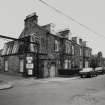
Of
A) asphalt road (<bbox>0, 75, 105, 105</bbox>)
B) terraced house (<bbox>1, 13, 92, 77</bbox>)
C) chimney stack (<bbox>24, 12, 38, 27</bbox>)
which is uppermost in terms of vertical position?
chimney stack (<bbox>24, 12, 38, 27</bbox>)

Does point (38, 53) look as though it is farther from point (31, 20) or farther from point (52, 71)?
point (31, 20)

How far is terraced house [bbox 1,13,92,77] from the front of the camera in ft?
76.8

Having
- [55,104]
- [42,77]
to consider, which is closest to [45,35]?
[42,77]

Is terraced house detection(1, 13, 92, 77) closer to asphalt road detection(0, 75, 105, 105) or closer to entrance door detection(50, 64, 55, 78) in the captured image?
entrance door detection(50, 64, 55, 78)

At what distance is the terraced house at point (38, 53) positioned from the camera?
23406 millimetres

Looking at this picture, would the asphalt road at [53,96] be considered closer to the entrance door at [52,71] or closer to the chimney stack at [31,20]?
the entrance door at [52,71]

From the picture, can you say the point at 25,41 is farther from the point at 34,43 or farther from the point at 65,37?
the point at 65,37

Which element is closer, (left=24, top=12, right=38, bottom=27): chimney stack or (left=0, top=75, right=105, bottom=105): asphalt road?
(left=0, top=75, right=105, bottom=105): asphalt road

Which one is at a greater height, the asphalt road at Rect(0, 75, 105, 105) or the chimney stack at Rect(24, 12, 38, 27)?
the chimney stack at Rect(24, 12, 38, 27)

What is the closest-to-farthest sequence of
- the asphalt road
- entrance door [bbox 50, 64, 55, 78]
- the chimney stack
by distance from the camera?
1. the asphalt road
2. entrance door [bbox 50, 64, 55, 78]
3. the chimney stack

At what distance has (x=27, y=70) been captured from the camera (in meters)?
22.7

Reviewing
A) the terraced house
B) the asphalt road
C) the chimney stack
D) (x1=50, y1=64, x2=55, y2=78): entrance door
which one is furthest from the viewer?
the chimney stack

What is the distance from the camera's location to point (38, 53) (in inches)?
960

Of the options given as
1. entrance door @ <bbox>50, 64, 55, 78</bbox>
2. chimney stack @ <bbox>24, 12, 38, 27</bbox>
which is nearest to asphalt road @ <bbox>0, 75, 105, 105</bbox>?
entrance door @ <bbox>50, 64, 55, 78</bbox>
